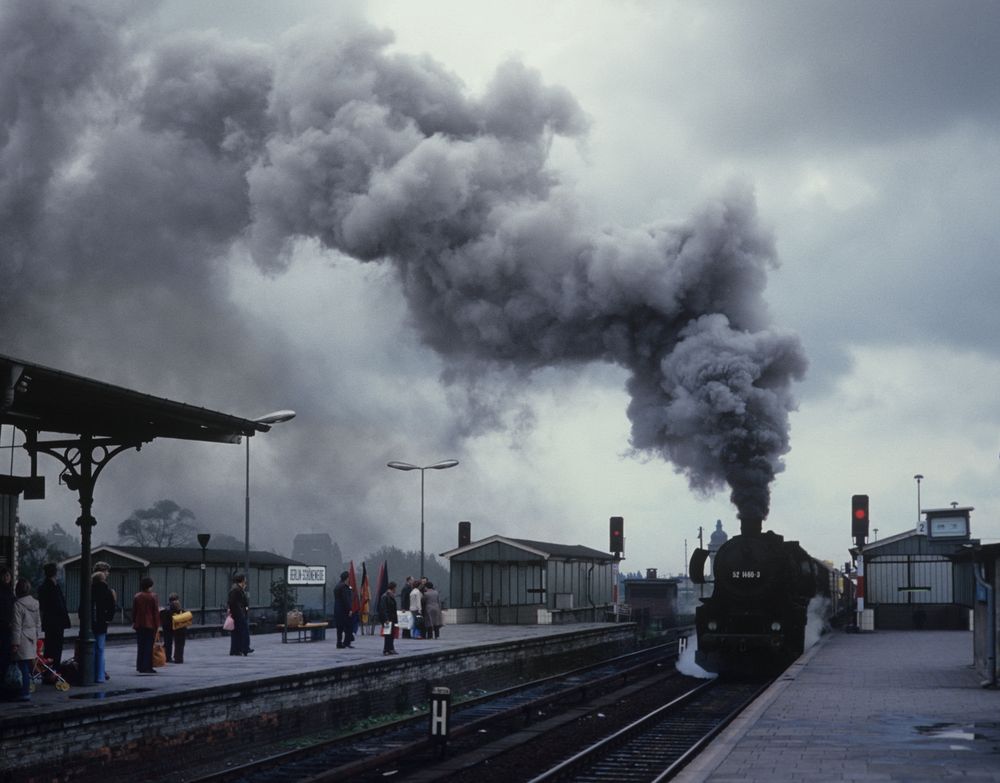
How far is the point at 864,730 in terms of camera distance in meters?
13.6

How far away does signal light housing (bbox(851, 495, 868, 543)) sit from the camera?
3341cm

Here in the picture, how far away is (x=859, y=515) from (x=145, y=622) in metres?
23.0

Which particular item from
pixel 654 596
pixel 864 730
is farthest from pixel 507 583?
pixel 864 730

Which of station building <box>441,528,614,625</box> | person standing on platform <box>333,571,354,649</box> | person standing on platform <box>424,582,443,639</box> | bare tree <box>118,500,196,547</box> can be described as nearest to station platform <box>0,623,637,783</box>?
person standing on platform <box>333,571,354,649</box>

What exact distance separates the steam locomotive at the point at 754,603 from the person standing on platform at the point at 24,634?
546 inches

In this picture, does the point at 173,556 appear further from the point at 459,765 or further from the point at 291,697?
the point at 459,765

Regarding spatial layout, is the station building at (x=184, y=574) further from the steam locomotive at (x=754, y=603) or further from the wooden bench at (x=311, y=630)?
the steam locomotive at (x=754, y=603)

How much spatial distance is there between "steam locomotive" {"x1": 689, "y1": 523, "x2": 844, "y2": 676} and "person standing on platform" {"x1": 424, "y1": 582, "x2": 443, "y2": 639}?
6235 millimetres

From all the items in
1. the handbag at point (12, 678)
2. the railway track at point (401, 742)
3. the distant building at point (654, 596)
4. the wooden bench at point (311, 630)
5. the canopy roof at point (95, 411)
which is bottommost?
the distant building at point (654, 596)

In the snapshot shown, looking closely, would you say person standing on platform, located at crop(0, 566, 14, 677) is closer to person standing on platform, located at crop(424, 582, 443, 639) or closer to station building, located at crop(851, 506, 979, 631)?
person standing on platform, located at crop(424, 582, 443, 639)

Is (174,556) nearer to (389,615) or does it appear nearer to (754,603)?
(389,615)

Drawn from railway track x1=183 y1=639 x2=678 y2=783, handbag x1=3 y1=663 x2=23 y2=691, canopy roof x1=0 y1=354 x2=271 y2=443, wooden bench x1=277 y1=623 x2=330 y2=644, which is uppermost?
canopy roof x1=0 y1=354 x2=271 y2=443

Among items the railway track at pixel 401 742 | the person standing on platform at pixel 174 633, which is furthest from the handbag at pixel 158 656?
the railway track at pixel 401 742

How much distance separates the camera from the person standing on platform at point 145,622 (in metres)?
15.9
